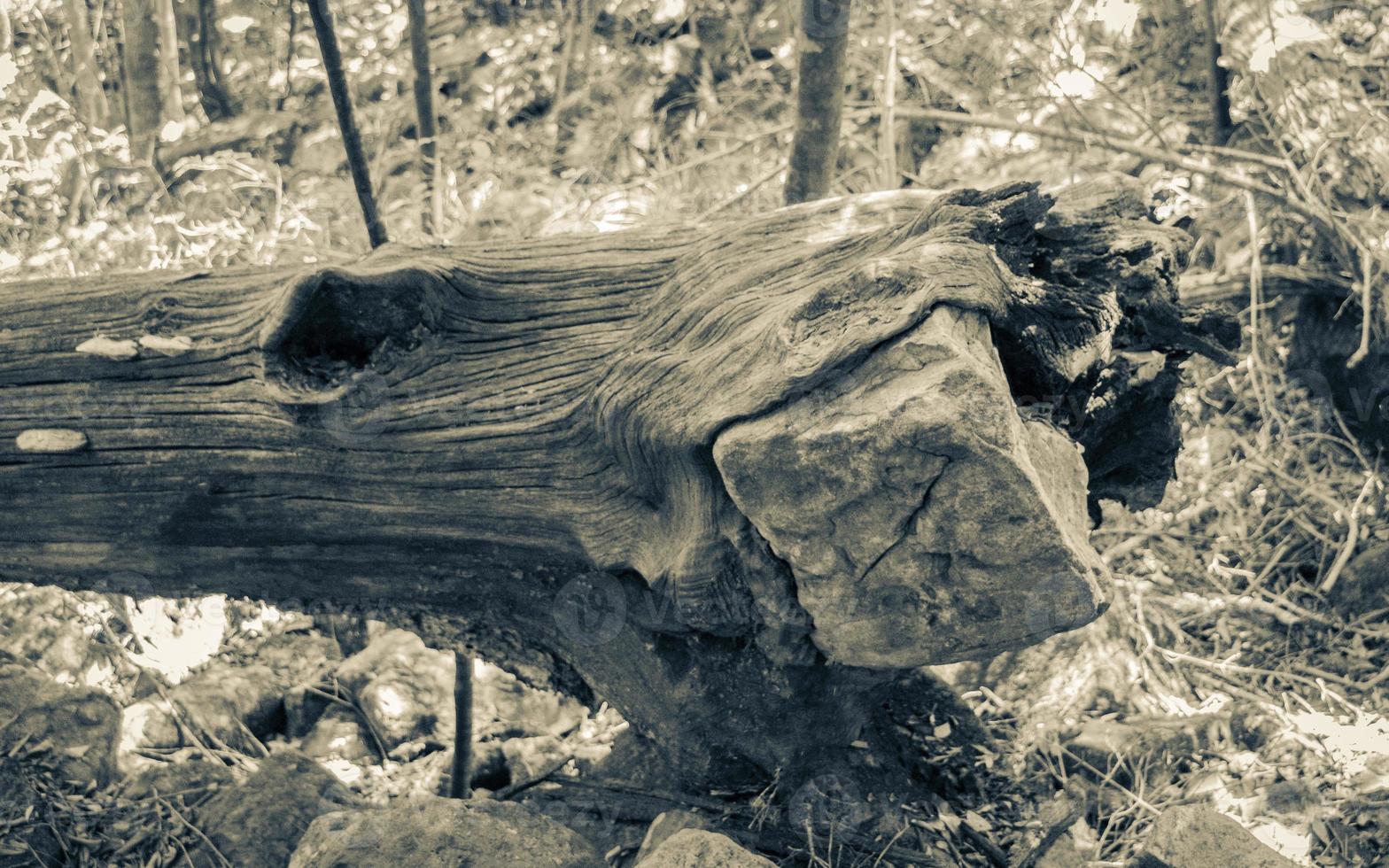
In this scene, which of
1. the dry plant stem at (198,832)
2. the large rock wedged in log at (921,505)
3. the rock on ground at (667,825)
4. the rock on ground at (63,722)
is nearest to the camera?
the large rock wedged in log at (921,505)

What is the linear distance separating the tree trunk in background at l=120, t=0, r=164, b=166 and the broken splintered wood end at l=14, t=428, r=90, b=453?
4.61 metres

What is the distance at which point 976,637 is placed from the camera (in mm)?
2260

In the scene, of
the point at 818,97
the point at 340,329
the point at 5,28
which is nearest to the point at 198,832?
the point at 340,329

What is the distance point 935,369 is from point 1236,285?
3.43 m

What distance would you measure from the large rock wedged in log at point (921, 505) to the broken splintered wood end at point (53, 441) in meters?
1.60

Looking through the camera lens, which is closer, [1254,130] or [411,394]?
[411,394]

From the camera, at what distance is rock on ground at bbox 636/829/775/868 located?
238cm

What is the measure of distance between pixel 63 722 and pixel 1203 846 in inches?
120

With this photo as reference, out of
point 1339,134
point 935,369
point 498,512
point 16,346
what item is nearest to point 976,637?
point 935,369

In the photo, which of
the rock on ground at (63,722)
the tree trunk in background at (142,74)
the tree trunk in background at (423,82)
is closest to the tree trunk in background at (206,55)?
the tree trunk in background at (142,74)

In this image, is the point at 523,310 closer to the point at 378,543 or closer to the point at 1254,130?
the point at 378,543

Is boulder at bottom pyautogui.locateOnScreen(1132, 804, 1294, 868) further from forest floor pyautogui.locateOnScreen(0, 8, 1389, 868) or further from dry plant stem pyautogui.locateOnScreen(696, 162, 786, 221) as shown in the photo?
dry plant stem pyautogui.locateOnScreen(696, 162, 786, 221)

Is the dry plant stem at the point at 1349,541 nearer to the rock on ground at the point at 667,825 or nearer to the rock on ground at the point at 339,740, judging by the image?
the rock on ground at the point at 667,825

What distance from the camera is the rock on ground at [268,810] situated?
3.13 meters
